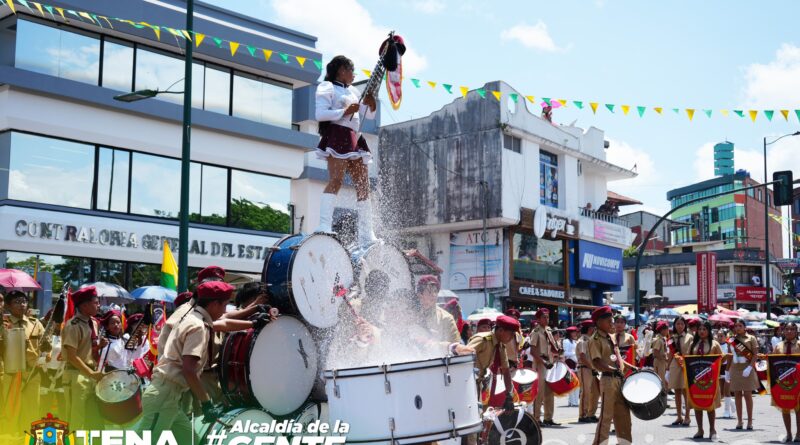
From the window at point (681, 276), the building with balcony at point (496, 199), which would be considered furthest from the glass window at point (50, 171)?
the window at point (681, 276)

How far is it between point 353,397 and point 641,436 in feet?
26.6

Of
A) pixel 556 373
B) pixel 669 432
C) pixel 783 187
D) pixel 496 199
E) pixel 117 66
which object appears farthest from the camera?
pixel 496 199

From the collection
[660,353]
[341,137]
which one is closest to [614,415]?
[341,137]

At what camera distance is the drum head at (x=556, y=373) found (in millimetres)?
15086

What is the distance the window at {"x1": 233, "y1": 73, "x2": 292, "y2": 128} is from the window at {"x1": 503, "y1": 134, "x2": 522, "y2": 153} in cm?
1548

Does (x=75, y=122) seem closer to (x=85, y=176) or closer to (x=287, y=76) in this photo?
(x=85, y=176)

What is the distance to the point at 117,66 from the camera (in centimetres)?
Answer: 2294

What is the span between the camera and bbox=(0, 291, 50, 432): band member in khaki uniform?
10820 mm

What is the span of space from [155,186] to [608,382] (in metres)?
16.7

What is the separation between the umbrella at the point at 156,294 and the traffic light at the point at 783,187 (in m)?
16.2

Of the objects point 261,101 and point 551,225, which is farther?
point 551,225

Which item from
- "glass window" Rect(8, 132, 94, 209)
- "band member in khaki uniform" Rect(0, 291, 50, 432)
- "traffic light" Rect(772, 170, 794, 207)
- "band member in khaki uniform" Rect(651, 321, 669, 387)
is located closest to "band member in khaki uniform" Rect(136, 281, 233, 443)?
"band member in khaki uniform" Rect(0, 291, 50, 432)

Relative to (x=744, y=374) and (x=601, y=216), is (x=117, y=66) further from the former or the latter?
(x=601, y=216)

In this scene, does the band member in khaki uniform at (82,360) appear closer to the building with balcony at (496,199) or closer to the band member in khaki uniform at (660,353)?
the band member in khaki uniform at (660,353)
